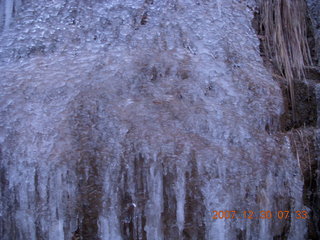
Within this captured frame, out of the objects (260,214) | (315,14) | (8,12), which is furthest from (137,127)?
(315,14)

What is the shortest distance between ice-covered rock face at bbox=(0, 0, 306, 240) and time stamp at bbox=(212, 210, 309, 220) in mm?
16

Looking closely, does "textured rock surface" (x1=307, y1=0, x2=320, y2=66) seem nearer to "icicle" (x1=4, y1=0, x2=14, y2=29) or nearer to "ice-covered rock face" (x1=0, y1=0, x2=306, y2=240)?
"ice-covered rock face" (x1=0, y1=0, x2=306, y2=240)

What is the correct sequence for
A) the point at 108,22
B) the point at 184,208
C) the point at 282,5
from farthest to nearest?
the point at 282,5 → the point at 108,22 → the point at 184,208

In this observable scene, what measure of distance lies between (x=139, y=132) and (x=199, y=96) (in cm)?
29

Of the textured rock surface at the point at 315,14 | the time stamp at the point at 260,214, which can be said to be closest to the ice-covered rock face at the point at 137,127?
the time stamp at the point at 260,214

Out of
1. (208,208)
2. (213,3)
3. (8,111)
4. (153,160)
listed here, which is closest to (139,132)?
(153,160)

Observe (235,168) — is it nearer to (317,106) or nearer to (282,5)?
(317,106)

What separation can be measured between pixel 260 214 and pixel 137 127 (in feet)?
2.00

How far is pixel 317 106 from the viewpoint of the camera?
1524mm

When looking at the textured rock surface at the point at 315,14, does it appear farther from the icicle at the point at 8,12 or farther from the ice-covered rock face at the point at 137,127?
the icicle at the point at 8,12

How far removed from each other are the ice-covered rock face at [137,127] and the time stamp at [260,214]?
0.02m

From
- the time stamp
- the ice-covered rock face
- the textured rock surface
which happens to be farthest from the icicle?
the textured rock surface

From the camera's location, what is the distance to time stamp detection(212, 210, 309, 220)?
134cm

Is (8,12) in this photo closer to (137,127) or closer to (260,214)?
(137,127)
